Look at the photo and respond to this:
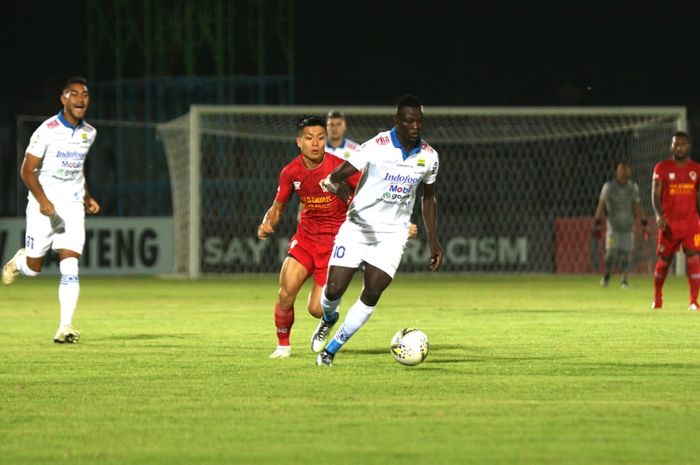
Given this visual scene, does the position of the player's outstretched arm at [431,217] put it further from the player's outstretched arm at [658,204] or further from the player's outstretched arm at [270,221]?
the player's outstretched arm at [658,204]

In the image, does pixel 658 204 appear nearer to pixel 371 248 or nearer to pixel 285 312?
pixel 285 312

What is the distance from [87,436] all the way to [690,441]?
261cm

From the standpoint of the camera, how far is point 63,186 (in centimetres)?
1181

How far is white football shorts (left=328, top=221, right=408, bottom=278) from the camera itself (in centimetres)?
945

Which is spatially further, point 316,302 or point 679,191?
point 679,191

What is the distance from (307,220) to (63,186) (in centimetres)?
224

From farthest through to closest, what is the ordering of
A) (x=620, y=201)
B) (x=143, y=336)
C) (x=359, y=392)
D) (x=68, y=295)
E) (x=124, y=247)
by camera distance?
(x=124, y=247)
(x=620, y=201)
(x=143, y=336)
(x=68, y=295)
(x=359, y=392)

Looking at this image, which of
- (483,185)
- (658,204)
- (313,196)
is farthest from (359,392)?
(483,185)

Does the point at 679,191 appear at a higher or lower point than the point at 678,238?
higher

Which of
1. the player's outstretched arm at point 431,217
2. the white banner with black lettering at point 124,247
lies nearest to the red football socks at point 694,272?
the player's outstretched arm at point 431,217

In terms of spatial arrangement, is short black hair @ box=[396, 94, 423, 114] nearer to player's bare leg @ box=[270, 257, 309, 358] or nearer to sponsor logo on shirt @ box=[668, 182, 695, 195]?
player's bare leg @ box=[270, 257, 309, 358]

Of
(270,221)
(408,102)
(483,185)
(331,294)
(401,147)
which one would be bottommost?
(483,185)

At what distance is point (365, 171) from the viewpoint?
9469mm

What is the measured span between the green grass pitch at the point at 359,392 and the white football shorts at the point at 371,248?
673 mm
